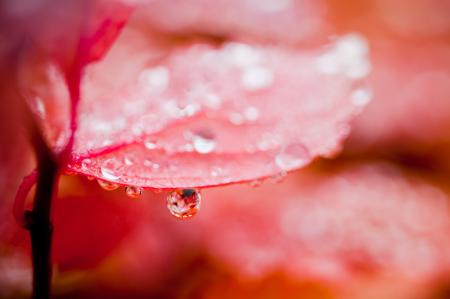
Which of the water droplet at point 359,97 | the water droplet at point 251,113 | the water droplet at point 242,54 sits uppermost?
the water droplet at point 359,97

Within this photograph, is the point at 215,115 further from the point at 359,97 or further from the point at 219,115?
the point at 359,97

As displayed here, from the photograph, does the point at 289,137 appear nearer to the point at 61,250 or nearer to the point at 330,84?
the point at 330,84

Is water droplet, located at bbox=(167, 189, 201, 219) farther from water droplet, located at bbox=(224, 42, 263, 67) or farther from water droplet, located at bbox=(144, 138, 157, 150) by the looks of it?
water droplet, located at bbox=(224, 42, 263, 67)

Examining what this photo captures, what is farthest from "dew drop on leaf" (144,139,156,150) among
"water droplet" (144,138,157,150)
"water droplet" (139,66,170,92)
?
"water droplet" (139,66,170,92)

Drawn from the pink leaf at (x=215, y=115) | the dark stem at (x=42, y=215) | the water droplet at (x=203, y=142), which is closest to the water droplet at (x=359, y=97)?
the pink leaf at (x=215, y=115)

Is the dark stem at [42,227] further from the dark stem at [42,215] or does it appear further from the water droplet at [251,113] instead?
the water droplet at [251,113]

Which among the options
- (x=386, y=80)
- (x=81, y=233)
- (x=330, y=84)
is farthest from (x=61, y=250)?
(x=386, y=80)
